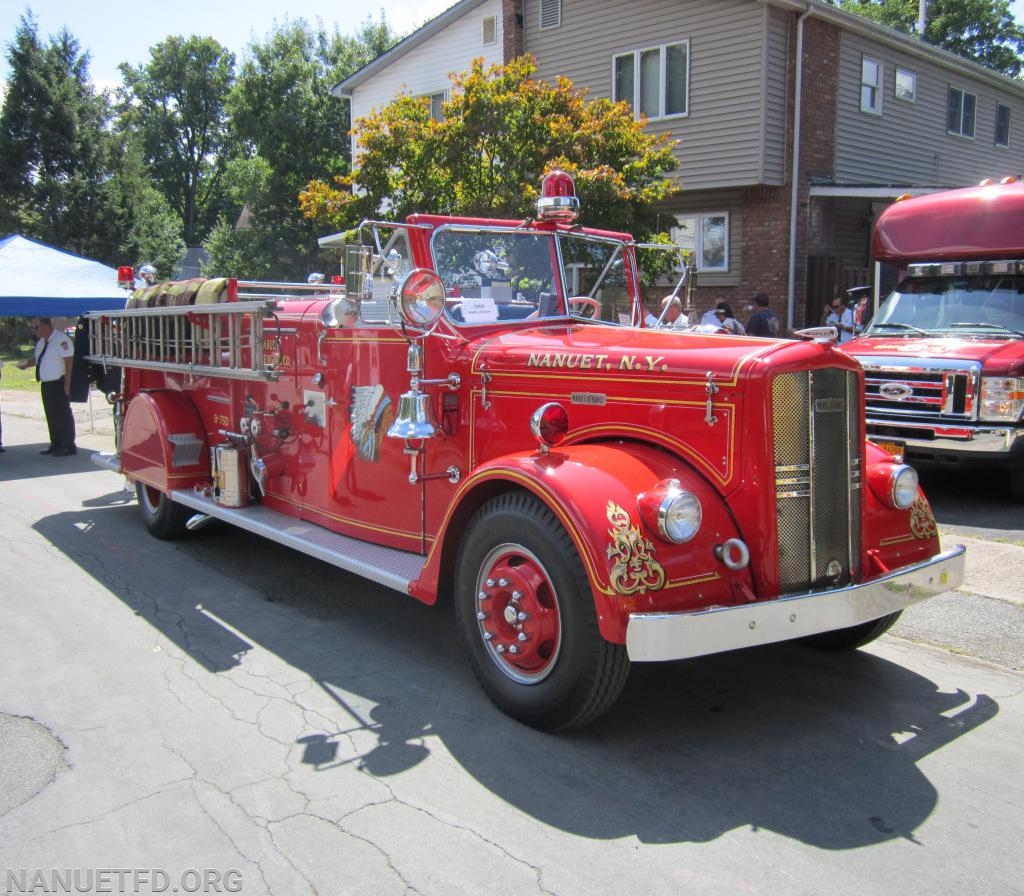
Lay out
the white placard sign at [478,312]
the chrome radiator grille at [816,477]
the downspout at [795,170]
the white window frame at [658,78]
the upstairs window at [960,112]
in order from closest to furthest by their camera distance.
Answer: the chrome radiator grille at [816,477] < the white placard sign at [478,312] < the downspout at [795,170] < the white window frame at [658,78] < the upstairs window at [960,112]

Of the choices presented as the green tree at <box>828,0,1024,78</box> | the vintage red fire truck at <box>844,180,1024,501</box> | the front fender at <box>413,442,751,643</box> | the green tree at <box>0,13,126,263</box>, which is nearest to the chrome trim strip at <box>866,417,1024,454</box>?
the vintage red fire truck at <box>844,180,1024,501</box>

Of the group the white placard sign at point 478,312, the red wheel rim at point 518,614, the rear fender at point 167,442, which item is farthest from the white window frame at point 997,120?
the red wheel rim at point 518,614

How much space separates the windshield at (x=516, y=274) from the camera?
4773 millimetres

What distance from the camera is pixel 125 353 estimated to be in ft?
24.2

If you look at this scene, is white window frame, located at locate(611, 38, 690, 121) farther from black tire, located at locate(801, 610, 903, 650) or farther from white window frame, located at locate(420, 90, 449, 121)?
black tire, located at locate(801, 610, 903, 650)

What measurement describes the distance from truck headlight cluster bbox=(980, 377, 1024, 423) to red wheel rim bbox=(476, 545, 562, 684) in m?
5.77

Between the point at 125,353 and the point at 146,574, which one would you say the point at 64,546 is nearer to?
the point at 146,574

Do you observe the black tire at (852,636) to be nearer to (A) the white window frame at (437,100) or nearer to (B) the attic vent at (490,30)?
(B) the attic vent at (490,30)

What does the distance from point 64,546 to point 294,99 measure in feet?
85.8

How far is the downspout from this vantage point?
14859mm

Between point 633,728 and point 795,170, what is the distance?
13.3 meters

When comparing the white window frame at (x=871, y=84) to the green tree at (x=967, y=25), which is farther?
the green tree at (x=967, y=25)

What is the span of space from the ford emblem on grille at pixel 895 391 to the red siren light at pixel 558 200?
14.8 feet

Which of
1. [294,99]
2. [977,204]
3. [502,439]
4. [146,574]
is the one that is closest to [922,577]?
[502,439]
